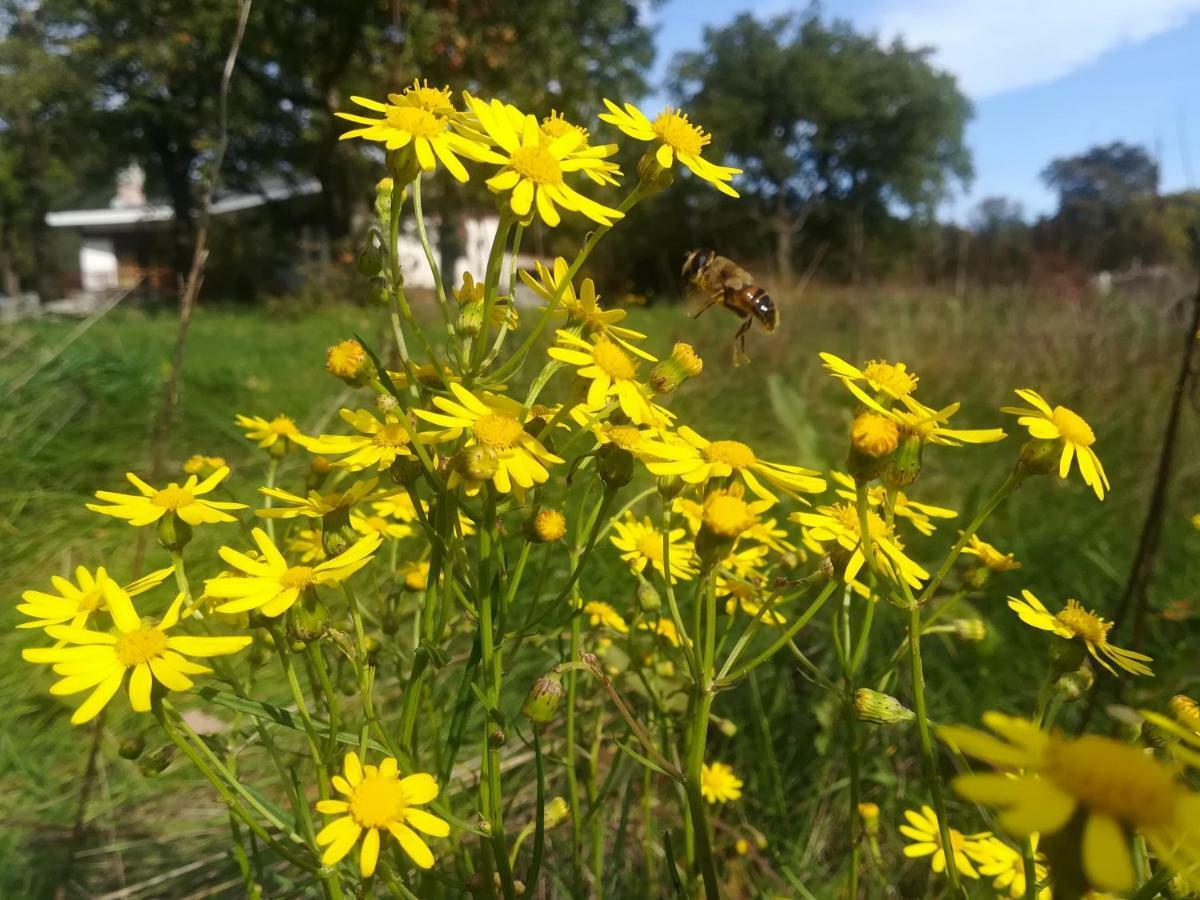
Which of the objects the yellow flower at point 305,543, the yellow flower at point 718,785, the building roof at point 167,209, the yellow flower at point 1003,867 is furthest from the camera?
the building roof at point 167,209

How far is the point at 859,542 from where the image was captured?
0.89 m

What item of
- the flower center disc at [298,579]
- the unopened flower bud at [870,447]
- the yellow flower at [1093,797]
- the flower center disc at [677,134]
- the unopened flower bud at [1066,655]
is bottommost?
the unopened flower bud at [1066,655]

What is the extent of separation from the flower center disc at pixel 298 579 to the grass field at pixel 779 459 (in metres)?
0.31

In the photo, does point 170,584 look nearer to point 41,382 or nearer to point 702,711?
point 41,382

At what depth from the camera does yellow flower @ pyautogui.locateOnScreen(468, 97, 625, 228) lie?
2.81 feet

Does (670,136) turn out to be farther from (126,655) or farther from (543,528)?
(126,655)

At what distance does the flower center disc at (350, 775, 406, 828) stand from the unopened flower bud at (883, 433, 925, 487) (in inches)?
23.4

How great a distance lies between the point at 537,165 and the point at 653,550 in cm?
59

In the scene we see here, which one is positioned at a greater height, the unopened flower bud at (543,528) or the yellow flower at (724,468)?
the yellow flower at (724,468)

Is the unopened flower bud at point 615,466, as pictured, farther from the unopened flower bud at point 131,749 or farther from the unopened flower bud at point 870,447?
the unopened flower bud at point 131,749

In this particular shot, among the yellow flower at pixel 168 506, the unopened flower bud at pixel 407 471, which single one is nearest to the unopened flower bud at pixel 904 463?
the unopened flower bud at pixel 407 471

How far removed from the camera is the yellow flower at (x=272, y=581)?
0.77 m

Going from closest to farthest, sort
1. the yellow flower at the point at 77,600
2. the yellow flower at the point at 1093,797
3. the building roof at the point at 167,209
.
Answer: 1. the yellow flower at the point at 1093,797
2. the yellow flower at the point at 77,600
3. the building roof at the point at 167,209

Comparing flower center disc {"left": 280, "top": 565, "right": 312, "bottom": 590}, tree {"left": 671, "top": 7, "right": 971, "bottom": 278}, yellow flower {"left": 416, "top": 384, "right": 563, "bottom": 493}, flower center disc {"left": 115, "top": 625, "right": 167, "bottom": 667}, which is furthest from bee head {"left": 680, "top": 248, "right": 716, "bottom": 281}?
tree {"left": 671, "top": 7, "right": 971, "bottom": 278}
